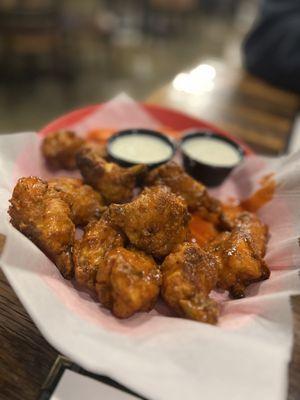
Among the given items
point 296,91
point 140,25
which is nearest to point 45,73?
point 140,25

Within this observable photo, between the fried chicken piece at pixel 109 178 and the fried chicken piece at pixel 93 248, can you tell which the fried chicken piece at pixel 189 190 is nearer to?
the fried chicken piece at pixel 109 178

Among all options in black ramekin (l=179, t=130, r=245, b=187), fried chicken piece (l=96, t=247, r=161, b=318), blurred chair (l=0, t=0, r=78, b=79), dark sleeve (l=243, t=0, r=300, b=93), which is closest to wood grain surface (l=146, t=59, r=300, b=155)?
dark sleeve (l=243, t=0, r=300, b=93)

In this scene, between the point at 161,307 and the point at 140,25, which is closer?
the point at 161,307

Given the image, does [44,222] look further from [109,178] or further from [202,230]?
[202,230]

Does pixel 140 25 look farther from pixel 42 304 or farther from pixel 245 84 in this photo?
pixel 42 304

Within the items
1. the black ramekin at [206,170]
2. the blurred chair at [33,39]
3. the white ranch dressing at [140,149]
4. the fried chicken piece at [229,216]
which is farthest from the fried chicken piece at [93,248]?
the blurred chair at [33,39]

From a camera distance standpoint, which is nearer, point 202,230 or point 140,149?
point 202,230

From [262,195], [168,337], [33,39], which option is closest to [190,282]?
[168,337]

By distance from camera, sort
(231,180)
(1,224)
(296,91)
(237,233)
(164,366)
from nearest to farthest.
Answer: (164,366), (1,224), (237,233), (231,180), (296,91)
